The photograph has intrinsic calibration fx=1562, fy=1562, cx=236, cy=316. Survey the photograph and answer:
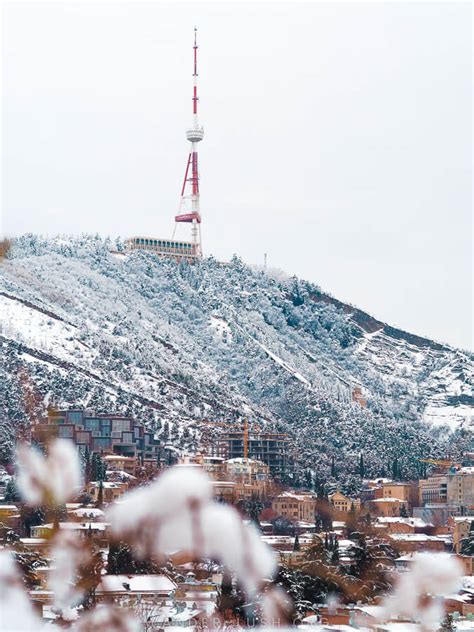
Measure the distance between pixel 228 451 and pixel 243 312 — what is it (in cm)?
3776

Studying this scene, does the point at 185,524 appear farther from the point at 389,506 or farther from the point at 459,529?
the point at 389,506

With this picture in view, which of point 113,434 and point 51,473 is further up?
point 113,434

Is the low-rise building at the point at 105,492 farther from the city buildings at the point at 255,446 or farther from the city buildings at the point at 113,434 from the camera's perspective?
the city buildings at the point at 255,446

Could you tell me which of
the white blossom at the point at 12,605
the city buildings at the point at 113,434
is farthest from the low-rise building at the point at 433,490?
the white blossom at the point at 12,605

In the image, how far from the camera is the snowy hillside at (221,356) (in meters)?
64.6

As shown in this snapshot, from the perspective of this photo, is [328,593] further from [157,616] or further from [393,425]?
[393,425]

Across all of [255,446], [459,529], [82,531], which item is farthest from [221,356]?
[82,531]

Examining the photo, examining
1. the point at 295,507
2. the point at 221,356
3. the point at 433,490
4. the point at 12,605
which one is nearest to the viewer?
the point at 12,605

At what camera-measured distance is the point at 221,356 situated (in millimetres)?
86000

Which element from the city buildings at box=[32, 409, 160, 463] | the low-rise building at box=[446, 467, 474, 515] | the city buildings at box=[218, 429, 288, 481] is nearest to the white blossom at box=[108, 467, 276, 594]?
the city buildings at box=[32, 409, 160, 463]

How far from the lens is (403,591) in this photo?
6.66m

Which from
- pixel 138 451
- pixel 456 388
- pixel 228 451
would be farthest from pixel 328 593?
pixel 456 388

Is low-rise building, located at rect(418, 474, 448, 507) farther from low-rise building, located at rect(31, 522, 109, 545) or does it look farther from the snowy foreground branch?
the snowy foreground branch

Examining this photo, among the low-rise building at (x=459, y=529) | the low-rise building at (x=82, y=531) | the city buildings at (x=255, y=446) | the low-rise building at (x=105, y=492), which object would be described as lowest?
the low-rise building at (x=459, y=529)
